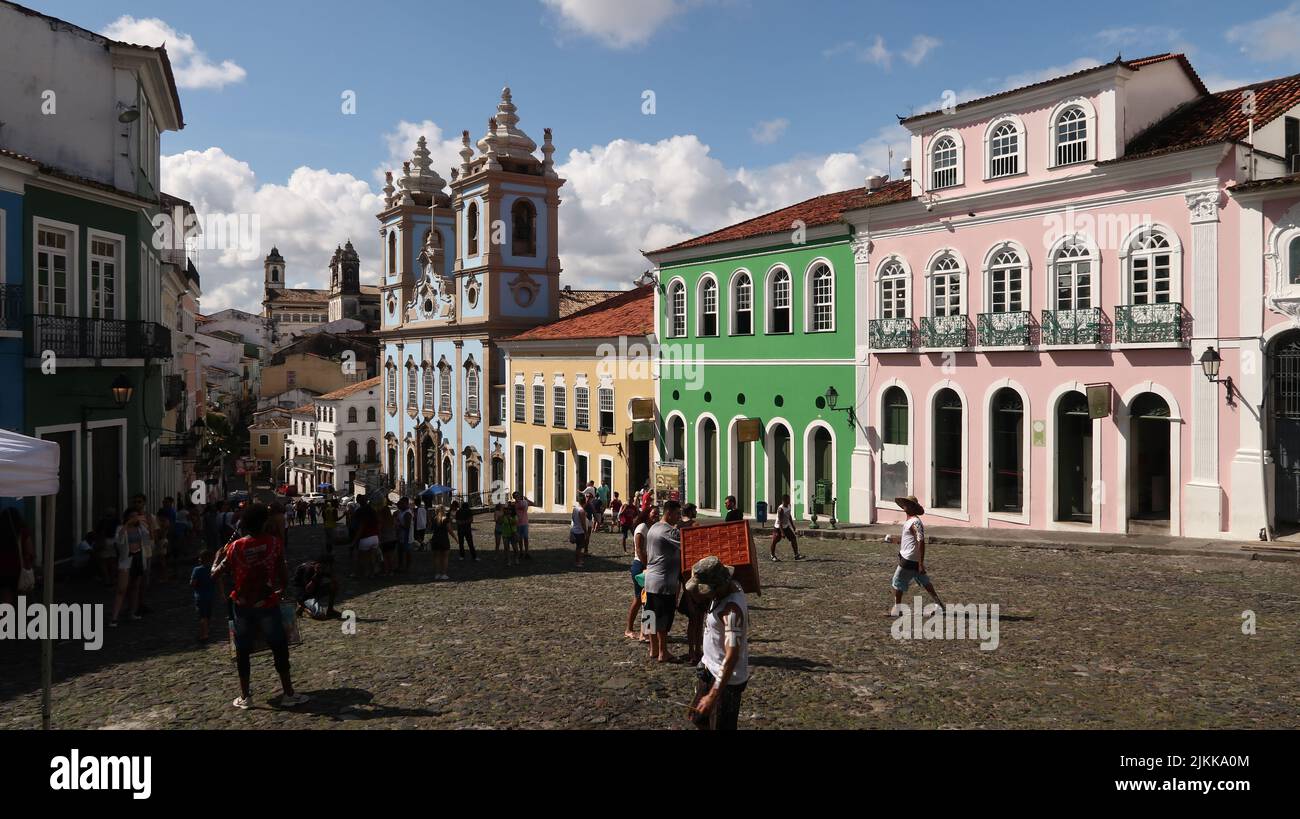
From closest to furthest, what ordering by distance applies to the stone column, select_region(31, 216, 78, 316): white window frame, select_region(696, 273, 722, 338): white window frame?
select_region(31, 216, 78, 316): white window frame < the stone column < select_region(696, 273, 722, 338): white window frame

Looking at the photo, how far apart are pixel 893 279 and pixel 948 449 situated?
437 cm

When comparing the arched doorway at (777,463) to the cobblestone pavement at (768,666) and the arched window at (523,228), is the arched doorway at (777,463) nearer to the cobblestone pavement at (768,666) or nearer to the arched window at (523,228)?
the cobblestone pavement at (768,666)

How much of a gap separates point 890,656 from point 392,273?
48364 mm

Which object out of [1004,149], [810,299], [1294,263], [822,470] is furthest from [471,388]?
[1294,263]

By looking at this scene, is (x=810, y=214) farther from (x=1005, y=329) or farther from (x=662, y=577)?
(x=662, y=577)

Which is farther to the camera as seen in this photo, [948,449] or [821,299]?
[821,299]

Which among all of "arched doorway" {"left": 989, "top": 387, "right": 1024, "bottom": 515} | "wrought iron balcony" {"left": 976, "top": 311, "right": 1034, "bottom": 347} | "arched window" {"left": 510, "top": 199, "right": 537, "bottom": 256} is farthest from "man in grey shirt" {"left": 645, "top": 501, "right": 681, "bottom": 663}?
"arched window" {"left": 510, "top": 199, "right": 537, "bottom": 256}

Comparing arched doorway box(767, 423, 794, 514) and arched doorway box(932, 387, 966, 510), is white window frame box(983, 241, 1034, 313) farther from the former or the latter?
arched doorway box(767, 423, 794, 514)

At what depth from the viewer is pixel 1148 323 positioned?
60.8 ft

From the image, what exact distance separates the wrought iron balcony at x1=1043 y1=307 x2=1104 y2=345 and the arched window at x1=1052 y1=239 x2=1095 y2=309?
0.74ft

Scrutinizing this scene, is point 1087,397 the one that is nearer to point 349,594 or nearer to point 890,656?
point 890,656

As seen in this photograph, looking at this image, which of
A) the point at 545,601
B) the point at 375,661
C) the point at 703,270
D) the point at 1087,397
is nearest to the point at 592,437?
the point at 703,270

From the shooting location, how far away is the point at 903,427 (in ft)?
77.4

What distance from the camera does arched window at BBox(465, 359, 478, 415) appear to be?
144 feet
